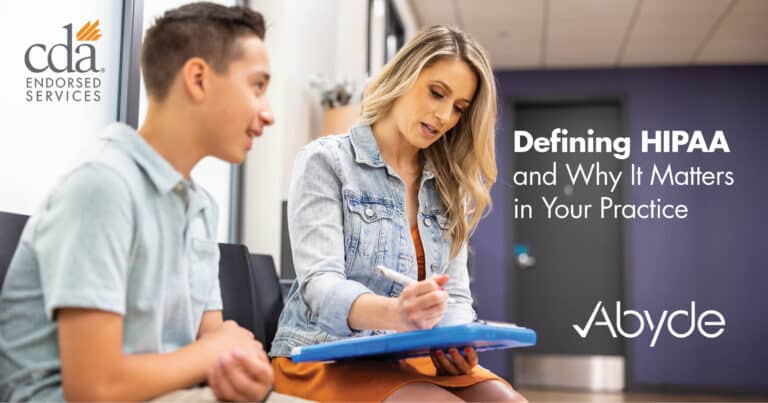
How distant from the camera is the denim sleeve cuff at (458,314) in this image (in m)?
1.47

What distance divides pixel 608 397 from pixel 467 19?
304 centimetres

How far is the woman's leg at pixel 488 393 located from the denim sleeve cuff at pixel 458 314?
0.45 feet

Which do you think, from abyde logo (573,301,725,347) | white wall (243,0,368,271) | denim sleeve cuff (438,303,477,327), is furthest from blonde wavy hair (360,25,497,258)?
abyde logo (573,301,725,347)

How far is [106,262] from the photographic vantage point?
2.62 feet

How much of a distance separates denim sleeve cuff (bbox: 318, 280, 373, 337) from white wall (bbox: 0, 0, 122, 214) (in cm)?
95

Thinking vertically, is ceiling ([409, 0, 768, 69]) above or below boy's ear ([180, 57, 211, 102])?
above

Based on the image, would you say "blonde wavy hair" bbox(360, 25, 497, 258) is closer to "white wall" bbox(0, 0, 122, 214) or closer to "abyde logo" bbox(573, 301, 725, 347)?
"white wall" bbox(0, 0, 122, 214)

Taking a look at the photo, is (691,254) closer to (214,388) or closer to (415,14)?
(415,14)

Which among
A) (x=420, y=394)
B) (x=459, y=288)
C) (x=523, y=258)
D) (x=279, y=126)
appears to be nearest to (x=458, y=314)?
(x=459, y=288)

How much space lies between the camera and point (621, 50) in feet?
20.2

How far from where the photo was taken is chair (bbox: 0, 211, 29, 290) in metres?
1.20

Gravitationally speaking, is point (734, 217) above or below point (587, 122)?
below

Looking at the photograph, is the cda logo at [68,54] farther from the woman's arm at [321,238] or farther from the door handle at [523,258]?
the door handle at [523,258]

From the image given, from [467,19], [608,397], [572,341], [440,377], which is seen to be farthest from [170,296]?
[572,341]
